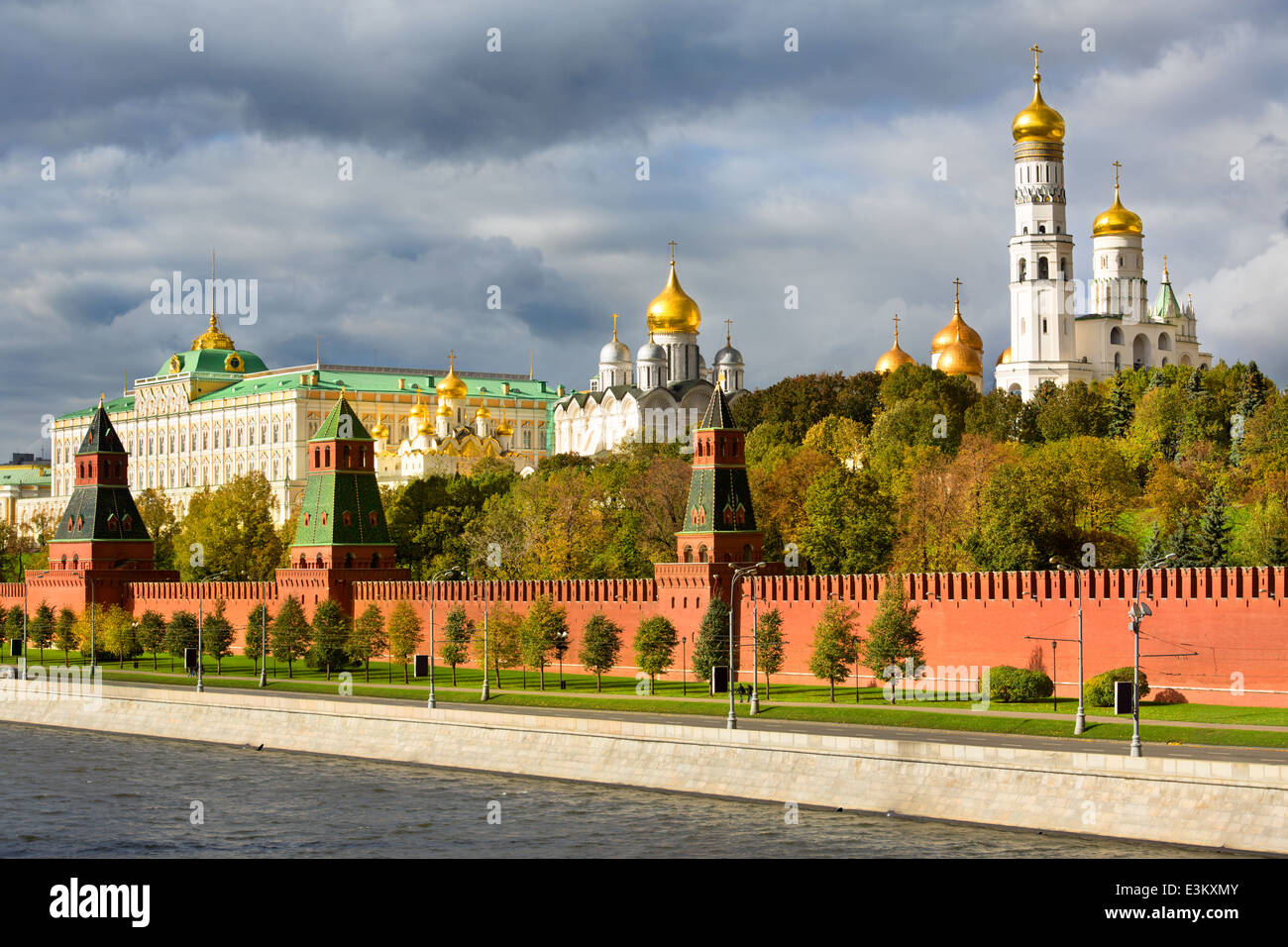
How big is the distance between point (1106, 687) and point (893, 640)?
683 centimetres

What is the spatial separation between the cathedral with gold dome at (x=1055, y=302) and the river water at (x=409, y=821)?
48963 mm

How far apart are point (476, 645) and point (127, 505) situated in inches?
940

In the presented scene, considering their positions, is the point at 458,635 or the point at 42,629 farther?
the point at 42,629

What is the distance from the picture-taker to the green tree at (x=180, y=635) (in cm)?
6109

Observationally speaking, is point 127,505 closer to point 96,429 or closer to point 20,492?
point 96,429

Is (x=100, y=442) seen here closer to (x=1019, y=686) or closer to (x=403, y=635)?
(x=403, y=635)

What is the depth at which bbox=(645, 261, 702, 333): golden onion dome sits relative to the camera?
104 metres

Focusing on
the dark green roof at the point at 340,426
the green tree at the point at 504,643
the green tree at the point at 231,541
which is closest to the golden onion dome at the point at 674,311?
the green tree at the point at 231,541

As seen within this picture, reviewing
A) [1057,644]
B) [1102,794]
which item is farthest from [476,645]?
[1102,794]

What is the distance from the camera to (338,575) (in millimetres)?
62469

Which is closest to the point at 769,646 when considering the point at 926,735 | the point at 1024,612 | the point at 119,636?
the point at 1024,612

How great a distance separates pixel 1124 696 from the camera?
120 feet

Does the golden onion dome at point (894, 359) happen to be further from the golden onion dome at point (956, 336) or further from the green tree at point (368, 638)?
the green tree at point (368, 638)

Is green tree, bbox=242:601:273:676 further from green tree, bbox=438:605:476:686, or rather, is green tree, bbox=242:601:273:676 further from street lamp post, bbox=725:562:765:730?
street lamp post, bbox=725:562:765:730
